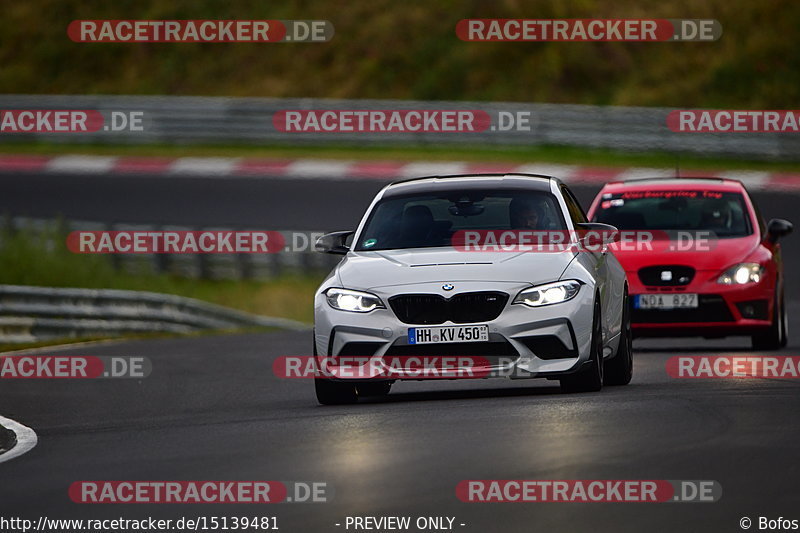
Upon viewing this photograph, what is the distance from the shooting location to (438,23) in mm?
46719

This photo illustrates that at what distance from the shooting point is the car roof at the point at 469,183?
12250 mm

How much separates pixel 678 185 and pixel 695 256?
1278 millimetres

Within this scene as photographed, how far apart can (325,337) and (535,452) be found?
2.86 m

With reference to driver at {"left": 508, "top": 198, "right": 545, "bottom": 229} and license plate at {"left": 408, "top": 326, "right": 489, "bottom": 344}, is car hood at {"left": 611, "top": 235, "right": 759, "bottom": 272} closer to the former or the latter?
driver at {"left": 508, "top": 198, "right": 545, "bottom": 229}

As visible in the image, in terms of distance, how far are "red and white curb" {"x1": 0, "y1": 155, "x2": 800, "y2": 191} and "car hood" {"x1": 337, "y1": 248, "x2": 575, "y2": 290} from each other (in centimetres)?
1924

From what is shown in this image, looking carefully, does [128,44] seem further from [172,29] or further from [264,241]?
[264,241]

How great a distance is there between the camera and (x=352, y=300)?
11219mm

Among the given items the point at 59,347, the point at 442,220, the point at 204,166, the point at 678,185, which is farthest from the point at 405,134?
the point at 442,220

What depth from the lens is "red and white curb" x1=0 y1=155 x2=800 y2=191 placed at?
31.8 meters

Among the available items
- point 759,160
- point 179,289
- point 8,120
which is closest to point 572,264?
point 179,289

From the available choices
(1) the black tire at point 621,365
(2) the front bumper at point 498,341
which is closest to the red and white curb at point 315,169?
(1) the black tire at point 621,365

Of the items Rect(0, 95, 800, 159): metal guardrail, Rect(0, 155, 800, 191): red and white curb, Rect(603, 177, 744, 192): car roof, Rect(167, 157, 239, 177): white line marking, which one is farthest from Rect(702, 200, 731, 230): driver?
Rect(167, 157, 239, 177): white line marking

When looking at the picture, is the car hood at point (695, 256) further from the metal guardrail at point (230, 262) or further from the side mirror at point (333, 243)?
the metal guardrail at point (230, 262)

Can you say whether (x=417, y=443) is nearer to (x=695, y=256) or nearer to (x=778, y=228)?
(x=695, y=256)
